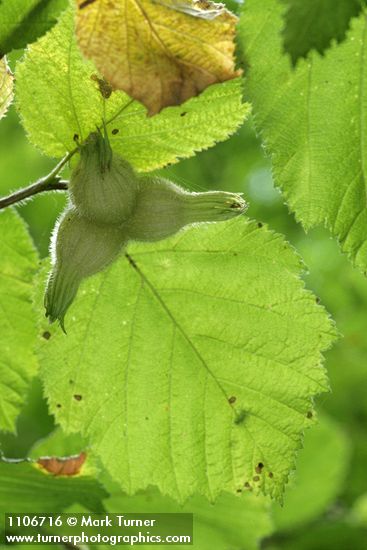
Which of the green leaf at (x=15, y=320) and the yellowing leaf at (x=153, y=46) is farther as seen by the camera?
the green leaf at (x=15, y=320)

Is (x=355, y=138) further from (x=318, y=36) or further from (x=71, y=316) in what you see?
(x=71, y=316)

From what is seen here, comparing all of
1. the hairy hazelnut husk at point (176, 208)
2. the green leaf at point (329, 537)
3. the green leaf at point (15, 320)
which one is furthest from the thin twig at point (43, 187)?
the green leaf at point (329, 537)

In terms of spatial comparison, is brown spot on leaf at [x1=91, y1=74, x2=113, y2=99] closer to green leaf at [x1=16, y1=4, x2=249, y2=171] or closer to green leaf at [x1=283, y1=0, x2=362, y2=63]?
green leaf at [x1=16, y1=4, x2=249, y2=171]

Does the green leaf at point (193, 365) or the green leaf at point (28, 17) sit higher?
the green leaf at point (28, 17)

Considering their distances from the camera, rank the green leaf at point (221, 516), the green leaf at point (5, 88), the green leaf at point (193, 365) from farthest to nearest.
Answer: the green leaf at point (221, 516) < the green leaf at point (193, 365) < the green leaf at point (5, 88)

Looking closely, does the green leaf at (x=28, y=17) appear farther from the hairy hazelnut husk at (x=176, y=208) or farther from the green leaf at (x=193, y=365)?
the green leaf at (x=193, y=365)

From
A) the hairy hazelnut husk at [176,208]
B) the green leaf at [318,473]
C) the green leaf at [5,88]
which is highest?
the green leaf at [318,473]

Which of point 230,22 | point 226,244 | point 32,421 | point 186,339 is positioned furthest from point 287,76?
point 32,421
